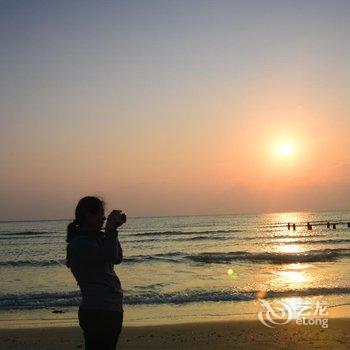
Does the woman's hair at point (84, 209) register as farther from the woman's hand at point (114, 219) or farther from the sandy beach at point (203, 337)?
the sandy beach at point (203, 337)

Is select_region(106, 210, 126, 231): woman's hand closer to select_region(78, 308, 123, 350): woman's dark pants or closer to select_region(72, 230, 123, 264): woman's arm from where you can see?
select_region(72, 230, 123, 264): woman's arm

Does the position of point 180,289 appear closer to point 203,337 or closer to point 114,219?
point 203,337

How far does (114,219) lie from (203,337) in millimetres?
6472

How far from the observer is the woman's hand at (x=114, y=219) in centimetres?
357

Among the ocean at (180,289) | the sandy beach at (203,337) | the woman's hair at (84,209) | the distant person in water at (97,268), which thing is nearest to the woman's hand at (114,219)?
the distant person in water at (97,268)

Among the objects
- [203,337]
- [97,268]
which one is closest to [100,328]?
[97,268]

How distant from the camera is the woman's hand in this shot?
357 centimetres

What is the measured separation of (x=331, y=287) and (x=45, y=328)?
9.88m

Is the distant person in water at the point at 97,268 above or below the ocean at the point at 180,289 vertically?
above

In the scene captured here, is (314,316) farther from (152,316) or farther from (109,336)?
(109,336)

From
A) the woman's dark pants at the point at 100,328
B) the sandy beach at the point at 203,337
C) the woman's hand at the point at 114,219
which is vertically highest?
the woman's hand at the point at 114,219

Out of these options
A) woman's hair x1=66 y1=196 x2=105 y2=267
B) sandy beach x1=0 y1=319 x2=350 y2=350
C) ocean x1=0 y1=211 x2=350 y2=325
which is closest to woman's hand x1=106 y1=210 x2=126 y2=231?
woman's hair x1=66 y1=196 x2=105 y2=267

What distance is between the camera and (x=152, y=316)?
12.2 m

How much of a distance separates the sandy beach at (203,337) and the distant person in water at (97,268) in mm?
5427
